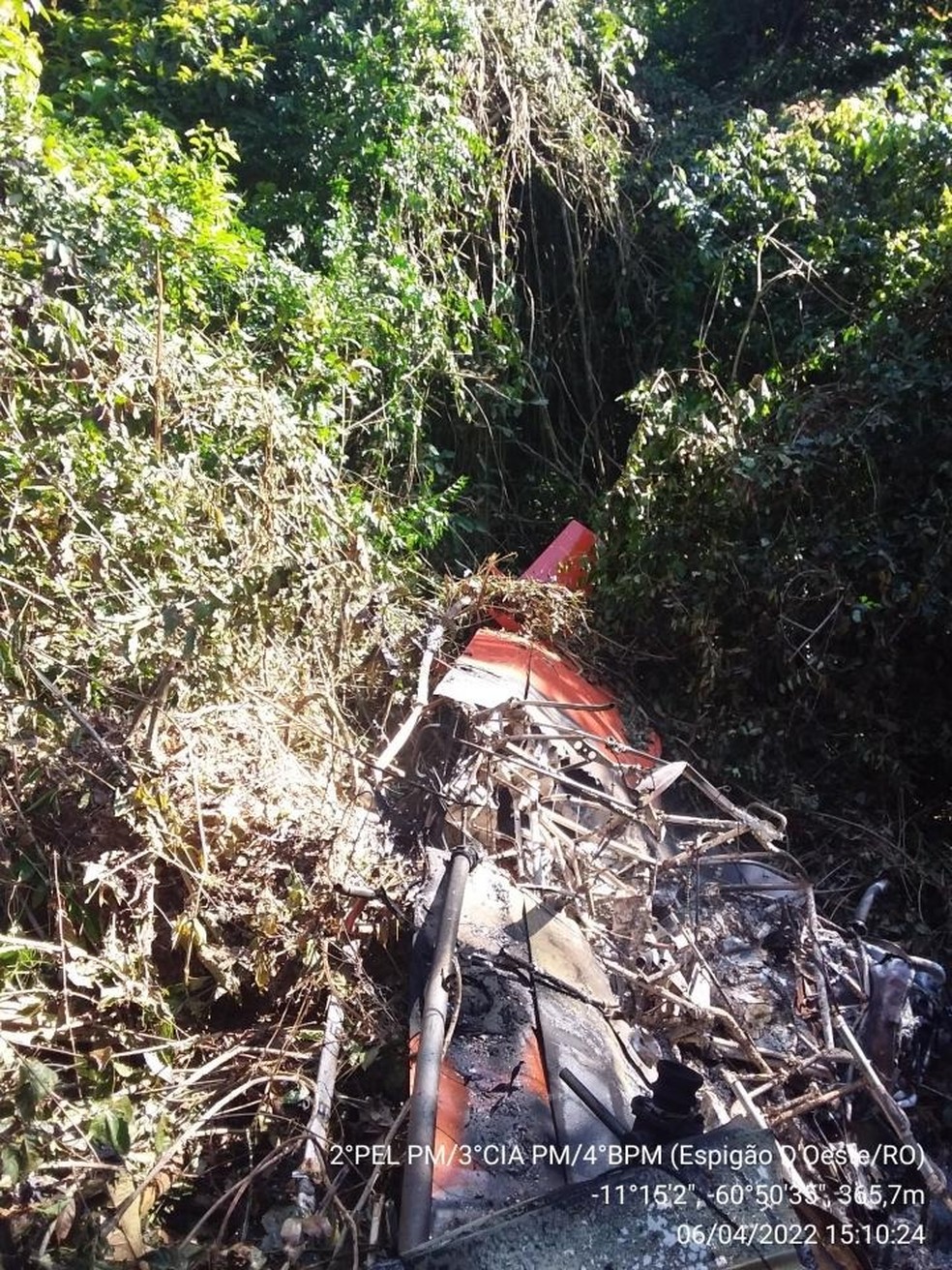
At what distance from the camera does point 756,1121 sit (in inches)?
93.0

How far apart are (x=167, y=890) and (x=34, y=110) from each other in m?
3.19

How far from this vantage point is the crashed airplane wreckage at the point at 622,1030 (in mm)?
1779

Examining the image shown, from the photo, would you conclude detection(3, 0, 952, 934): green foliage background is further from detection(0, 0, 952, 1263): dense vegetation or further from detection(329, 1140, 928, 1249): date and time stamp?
detection(329, 1140, 928, 1249): date and time stamp

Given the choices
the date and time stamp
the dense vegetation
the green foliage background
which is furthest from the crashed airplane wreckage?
the green foliage background

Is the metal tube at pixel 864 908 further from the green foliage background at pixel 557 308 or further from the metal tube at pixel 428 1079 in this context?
the metal tube at pixel 428 1079

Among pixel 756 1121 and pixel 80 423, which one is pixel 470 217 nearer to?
pixel 80 423

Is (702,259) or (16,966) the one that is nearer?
(16,966)

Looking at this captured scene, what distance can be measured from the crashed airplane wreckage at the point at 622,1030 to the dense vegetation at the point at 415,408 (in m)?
0.53

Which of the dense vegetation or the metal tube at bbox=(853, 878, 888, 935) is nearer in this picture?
the dense vegetation

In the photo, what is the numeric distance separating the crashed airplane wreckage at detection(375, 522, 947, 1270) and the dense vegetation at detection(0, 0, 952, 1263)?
1.74 ft

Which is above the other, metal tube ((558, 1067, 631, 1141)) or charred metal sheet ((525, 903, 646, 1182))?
metal tube ((558, 1067, 631, 1141))

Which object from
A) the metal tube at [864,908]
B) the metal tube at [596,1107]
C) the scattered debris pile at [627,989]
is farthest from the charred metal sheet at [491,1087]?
the metal tube at [864,908]

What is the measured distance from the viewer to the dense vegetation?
3088 mm

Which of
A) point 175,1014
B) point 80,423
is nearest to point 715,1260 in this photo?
point 175,1014
